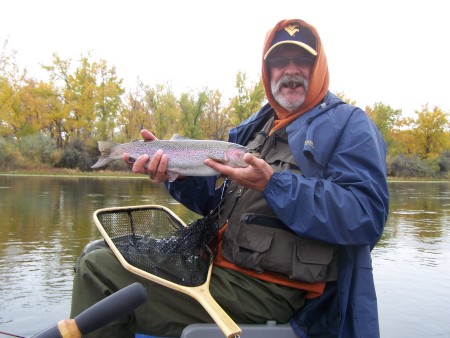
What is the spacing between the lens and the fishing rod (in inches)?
62.9

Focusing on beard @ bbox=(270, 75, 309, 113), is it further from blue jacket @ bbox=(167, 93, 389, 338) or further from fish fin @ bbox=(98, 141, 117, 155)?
fish fin @ bbox=(98, 141, 117, 155)

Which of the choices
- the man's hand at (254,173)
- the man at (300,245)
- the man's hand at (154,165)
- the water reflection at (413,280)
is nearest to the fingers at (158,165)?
the man's hand at (154,165)

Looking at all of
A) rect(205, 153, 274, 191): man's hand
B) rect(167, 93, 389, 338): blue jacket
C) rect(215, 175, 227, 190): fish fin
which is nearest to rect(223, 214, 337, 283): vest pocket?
rect(167, 93, 389, 338): blue jacket

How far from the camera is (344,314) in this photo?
2.57 metres

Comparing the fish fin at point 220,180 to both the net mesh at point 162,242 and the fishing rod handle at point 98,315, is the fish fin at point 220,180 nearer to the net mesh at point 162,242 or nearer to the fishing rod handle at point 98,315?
the net mesh at point 162,242

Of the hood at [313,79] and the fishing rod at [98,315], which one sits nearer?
the fishing rod at [98,315]

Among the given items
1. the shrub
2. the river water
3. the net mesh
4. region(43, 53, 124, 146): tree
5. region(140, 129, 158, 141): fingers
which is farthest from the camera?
the shrub

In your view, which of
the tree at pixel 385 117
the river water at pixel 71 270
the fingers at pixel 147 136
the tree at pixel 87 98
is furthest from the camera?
the tree at pixel 385 117

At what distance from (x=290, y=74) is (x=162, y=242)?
60.1 inches

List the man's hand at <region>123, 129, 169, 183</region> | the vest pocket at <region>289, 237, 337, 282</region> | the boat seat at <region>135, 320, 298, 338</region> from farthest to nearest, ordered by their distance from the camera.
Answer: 1. the man's hand at <region>123, 129, 169, 183</region>
2. the vest pocket at <region>289, 237, 337, 282</region>
3. the boat seat at <region>135, 320, 298, 338</region>

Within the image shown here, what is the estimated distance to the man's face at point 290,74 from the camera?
3359 mm

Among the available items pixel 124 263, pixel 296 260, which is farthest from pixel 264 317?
pixel 124 263

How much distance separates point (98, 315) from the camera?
5.45ft

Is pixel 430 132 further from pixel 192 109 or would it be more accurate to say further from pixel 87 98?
pixel 87 98
